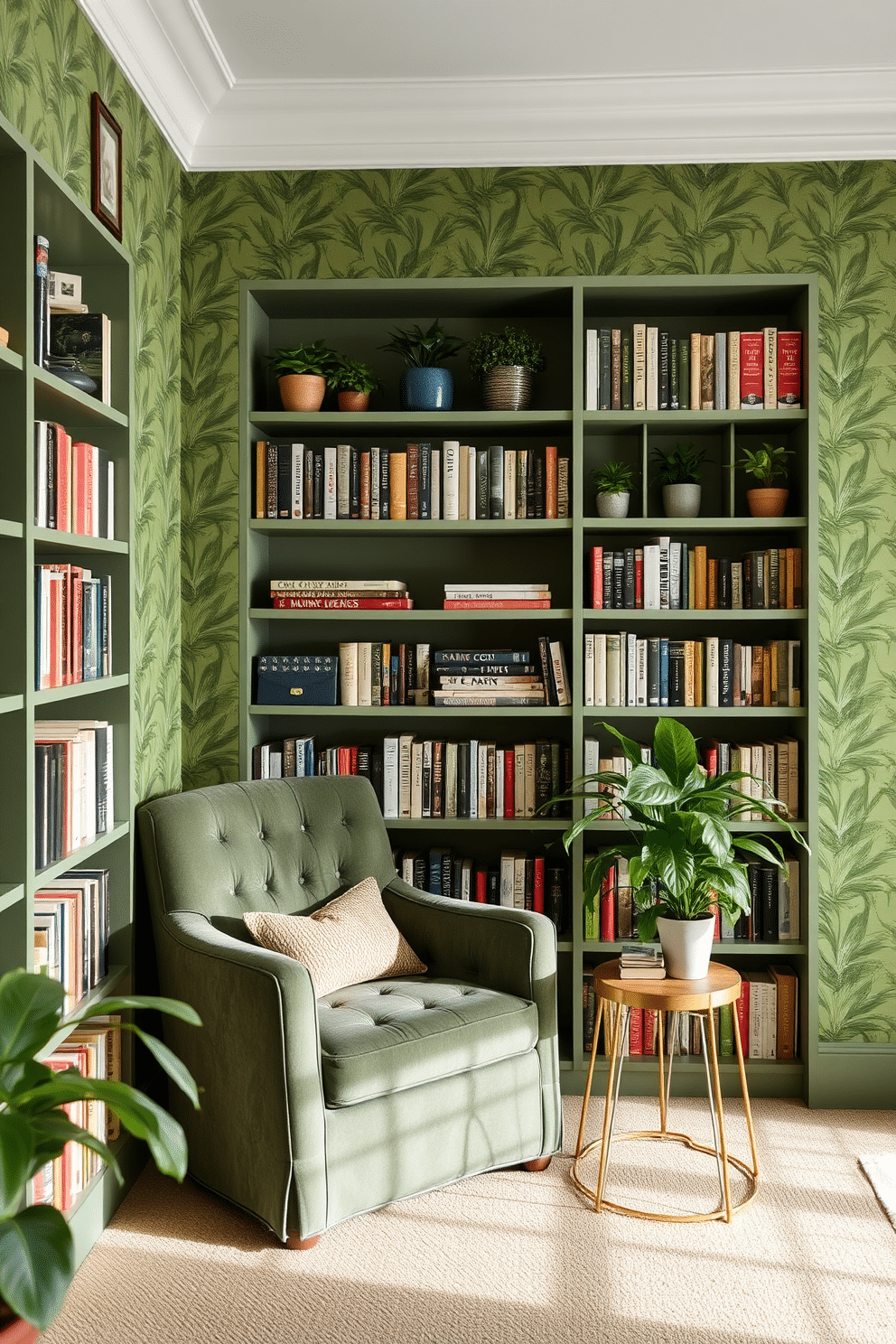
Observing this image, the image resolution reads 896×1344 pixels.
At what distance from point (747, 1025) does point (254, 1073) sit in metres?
1.64

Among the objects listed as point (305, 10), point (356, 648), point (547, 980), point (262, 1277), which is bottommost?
point (262, 1277)

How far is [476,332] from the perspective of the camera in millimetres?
3494

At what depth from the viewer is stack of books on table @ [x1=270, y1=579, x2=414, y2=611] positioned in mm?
3289

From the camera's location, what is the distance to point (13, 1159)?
3.97ft

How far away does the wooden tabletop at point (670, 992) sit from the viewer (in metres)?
2.56

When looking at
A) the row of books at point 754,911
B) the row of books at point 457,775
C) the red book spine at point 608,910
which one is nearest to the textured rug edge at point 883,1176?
the row of books at point 754,911

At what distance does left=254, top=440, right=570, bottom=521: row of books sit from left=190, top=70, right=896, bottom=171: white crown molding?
0.88 meters

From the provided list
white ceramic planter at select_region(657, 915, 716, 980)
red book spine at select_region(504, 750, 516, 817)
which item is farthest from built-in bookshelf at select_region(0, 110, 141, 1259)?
white ceramic planter at select_region(657, 915, 716, 980)

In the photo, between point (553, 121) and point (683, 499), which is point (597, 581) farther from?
point (553, 121)

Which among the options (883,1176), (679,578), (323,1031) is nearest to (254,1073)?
(323,1031)

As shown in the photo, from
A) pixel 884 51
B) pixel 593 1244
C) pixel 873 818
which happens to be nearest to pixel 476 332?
pixel 884 51

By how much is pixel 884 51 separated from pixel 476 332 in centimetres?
137

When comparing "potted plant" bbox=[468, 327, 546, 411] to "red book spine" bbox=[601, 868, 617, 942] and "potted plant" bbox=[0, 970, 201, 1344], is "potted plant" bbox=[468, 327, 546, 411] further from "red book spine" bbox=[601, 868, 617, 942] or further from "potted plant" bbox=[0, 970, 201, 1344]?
"potted plant" bbox=[0, 970, 201, 1344]

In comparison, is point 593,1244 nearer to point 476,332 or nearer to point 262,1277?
point 262,1277
